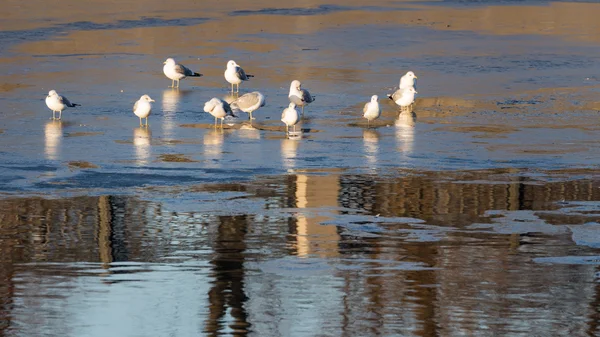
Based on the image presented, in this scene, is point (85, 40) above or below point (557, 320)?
above

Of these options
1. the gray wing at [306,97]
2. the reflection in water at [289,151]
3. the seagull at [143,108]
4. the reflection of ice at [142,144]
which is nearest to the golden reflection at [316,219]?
the reflection in water at [289,151]

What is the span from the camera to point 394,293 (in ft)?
25.6

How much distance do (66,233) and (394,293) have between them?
9.82 ft

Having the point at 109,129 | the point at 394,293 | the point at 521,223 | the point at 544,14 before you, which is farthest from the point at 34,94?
the point at 544,14

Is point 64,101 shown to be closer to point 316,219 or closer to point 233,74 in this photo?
point 233,74

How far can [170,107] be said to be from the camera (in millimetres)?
17688

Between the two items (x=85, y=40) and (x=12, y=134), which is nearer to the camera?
(x=12, y=134)

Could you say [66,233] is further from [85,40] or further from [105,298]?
[85,40]

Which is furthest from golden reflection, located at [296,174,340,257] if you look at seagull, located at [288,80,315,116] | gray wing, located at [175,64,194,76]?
gray wing, located at [175,64,194,76]

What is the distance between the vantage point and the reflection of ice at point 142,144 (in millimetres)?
13273

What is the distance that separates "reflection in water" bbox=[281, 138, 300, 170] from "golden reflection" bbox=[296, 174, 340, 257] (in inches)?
26.9

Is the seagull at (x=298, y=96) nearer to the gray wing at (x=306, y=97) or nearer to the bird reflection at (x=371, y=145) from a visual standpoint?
the gray wing at (x=306, y=97)

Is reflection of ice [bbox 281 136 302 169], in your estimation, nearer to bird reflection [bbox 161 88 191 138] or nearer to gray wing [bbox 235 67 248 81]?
bird reflection [bbox 161 88 191 138]

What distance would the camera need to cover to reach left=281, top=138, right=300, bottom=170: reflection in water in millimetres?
13023
